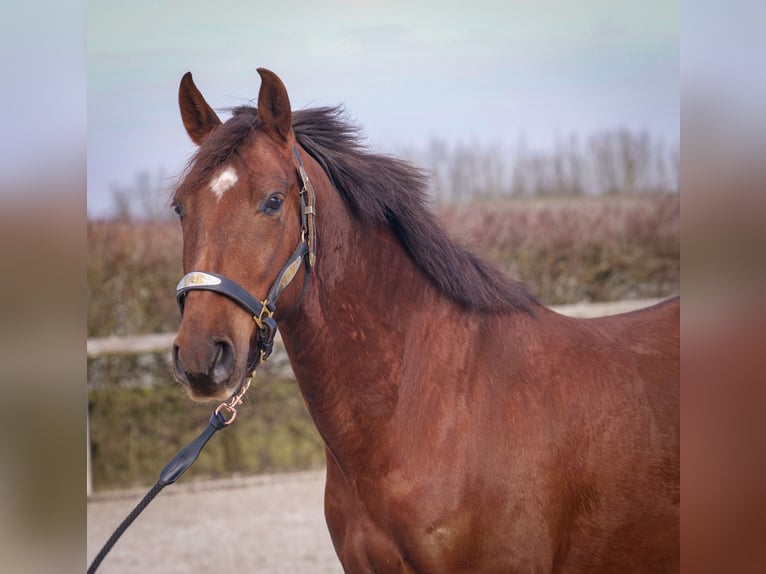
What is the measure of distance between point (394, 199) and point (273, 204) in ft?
1.39

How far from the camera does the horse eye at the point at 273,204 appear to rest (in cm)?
175

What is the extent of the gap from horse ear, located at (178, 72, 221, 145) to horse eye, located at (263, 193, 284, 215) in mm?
359

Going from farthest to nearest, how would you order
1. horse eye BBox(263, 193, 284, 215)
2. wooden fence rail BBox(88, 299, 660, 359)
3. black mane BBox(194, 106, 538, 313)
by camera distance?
wooden fence rail BBox(88, 299, 660, 359), black mane BBox(194, 106, 538, 313), horse eye BBox(263, 193, 284, 215)

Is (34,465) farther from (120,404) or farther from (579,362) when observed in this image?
(120,404)

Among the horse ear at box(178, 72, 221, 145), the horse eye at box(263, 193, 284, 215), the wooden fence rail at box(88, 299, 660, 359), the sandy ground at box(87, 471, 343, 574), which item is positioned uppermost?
the horse ear at box(178, 72, 221, 145)

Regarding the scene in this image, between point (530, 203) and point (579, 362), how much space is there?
13.7ft

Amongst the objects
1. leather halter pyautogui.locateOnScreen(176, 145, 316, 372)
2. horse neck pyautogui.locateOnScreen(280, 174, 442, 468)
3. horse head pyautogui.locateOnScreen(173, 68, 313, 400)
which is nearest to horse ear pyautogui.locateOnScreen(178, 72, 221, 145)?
horse head pyautogui.locateOnScreen(173, 68, 313, 400)

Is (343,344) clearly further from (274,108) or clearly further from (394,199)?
(274,108)

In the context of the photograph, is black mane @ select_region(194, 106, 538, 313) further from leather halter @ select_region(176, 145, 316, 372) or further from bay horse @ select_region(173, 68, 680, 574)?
leather halter @ select_region(176, 145, 316, 372)

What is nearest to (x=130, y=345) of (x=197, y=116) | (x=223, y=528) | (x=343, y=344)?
(x=223, y=528)

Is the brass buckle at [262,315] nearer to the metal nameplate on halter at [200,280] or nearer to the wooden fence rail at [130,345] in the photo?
the metal nameplate on halter at [200,280]

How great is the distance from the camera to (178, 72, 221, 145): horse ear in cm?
195

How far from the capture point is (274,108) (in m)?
1.86

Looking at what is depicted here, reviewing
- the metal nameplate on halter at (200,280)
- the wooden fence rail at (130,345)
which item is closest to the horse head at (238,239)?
the metal nameplate on halter at (200,280)
